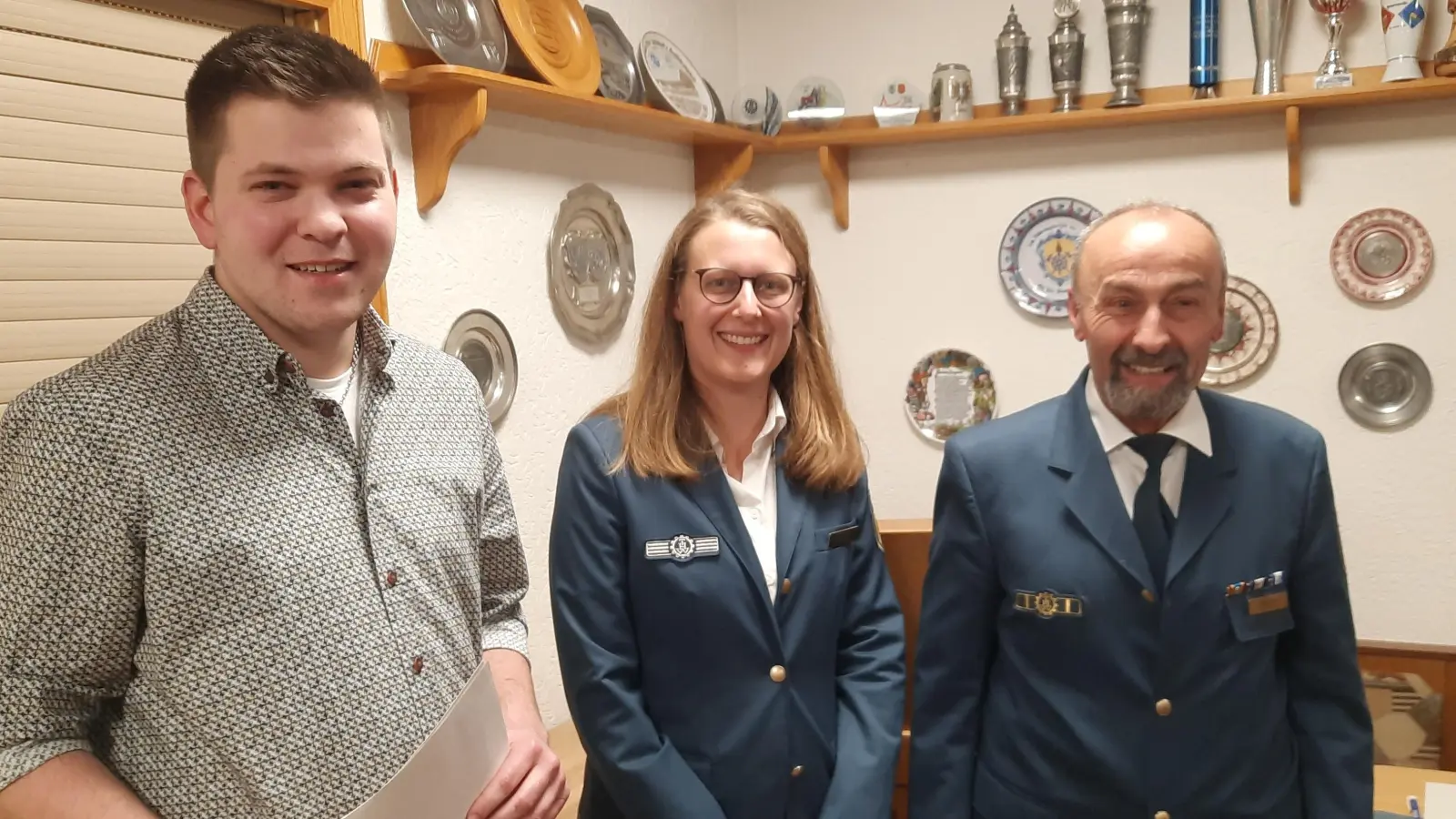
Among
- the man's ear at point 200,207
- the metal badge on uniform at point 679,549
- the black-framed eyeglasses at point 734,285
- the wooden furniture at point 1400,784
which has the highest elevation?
the man's ear at point 200,207

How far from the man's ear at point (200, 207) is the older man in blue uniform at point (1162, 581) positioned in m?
1.00

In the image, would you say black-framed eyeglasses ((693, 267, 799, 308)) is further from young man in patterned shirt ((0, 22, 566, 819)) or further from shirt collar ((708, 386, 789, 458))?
young man in patterned shirt ((0, 22, 566, 819))

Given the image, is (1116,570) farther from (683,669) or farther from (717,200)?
(717,200)

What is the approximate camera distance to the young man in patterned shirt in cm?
91

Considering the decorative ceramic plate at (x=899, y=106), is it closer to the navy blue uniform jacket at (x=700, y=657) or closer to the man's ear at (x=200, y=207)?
the navy blue uniform jacket at (x=700, y=657)

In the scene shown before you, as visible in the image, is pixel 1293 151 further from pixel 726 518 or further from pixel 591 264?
pixel 726 518

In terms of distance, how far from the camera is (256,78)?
0.98 meters

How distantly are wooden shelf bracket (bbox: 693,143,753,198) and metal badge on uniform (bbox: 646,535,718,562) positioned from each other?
1.78m

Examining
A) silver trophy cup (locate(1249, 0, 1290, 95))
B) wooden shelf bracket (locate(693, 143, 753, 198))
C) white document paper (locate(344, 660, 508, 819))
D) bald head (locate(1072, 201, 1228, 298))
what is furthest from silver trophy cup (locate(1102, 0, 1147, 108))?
white document paper (locate(344, 660, 508, 819))

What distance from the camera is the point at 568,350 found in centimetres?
259

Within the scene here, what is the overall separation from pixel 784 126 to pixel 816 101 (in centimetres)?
15

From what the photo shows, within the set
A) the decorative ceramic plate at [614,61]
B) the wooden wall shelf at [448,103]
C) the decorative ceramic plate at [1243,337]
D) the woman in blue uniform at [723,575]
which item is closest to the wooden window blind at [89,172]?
the wooden wall shelf at [448,103]

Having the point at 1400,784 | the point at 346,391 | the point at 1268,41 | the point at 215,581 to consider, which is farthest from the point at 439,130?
the point at 1400,784

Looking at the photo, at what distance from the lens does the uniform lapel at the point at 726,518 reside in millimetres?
1450
